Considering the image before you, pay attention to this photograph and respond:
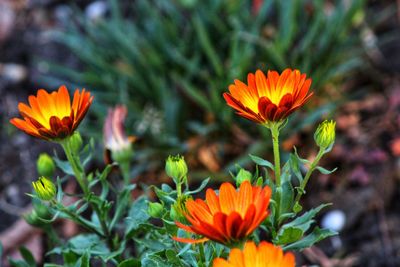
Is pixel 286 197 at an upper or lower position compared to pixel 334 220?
lower

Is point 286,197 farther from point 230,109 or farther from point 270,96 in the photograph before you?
point 230,109

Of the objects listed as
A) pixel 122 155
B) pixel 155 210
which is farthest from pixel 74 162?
pixel 122 155

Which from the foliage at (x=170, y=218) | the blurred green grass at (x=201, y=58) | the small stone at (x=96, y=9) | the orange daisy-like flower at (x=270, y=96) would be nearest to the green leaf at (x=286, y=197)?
the foliage at (x=170, y=218)

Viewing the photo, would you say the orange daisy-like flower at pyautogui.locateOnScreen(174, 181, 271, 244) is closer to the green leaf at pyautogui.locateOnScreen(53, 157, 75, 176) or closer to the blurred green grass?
the green leaf at pyautogui.locateOnScreen(53, 157, 75, 176)

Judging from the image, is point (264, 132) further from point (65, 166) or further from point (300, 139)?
point (65, 166)

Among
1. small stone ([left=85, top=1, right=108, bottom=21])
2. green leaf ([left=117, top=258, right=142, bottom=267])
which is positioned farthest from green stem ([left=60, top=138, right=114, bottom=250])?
small stone ([left=85, top=1, right=108, bottom=21])

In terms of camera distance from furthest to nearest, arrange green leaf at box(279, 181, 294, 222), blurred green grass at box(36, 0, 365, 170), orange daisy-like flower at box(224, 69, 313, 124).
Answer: blurred green grass at box(36, 0, 365, 170), green leaf at box(279, 181, 294, 222), orange daisy-like flower at box(224, 69, 313, 124)
